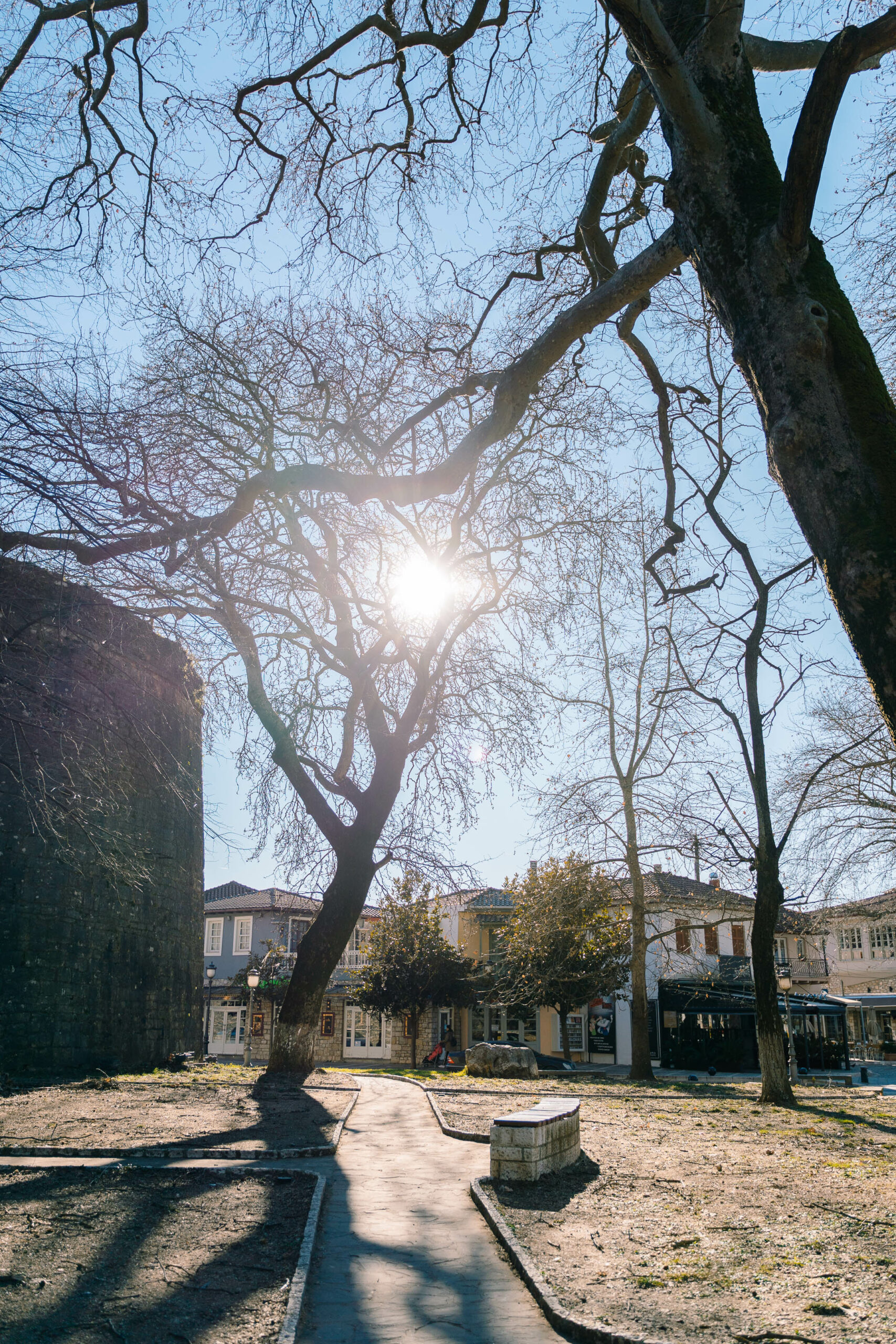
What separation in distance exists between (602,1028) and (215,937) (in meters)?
17.1

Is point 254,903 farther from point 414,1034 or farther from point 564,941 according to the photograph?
point 564,941

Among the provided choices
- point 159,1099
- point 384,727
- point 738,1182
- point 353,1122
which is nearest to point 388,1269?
point 738,1182

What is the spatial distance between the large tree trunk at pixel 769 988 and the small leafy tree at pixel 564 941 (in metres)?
3.78

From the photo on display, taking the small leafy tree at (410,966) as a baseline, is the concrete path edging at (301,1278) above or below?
below

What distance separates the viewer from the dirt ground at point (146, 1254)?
3.64 metres

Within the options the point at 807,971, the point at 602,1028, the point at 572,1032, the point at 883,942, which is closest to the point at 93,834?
the point at 602,1028

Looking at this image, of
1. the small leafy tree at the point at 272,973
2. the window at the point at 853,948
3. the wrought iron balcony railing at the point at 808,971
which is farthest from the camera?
the window at the point at 853,948

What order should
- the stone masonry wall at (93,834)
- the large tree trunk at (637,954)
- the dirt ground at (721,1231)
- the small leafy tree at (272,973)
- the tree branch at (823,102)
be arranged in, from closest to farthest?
1. the dirt ground at (721,1231)
2. the tree branch at (823,102)
3. the stone masonry wall at (93,834)
4. the large tree trunk at (637,954)
5. the small leafy tree at (272,973)

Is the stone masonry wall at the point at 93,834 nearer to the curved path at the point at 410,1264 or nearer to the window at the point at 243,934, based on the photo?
the curved path at the point at 410,1264

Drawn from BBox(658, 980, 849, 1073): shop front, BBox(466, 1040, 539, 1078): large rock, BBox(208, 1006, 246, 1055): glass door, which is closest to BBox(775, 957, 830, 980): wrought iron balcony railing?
BBox(658, 980, 849, 1073): shop front

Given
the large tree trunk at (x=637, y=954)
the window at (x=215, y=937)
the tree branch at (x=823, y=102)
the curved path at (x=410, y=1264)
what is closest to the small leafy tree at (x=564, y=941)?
the large tree trunk at (x=637, y=954)

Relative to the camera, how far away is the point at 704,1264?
172 inches

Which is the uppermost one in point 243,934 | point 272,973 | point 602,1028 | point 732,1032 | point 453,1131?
point 243,934

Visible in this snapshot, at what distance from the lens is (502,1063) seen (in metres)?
18.5
